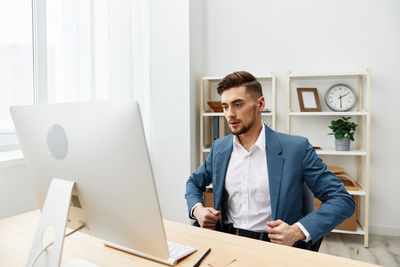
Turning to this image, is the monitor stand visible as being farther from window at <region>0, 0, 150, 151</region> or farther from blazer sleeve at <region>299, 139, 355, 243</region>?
window at <region>0, 0, 150, 151</region>

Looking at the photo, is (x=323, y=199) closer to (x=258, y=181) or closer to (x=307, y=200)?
(x=307, y=200)

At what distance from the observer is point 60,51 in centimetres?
212

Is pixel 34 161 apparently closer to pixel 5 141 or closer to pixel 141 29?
pixel 5 141

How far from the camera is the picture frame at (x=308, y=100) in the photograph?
2.91 m

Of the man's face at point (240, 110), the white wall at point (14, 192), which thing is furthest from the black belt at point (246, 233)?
the white wall at point (14, 192)

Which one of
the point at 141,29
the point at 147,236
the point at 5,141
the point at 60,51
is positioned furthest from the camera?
the point at 141,29

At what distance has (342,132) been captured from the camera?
2.73 metres

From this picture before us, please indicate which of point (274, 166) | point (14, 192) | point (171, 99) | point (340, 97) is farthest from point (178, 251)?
point (340, 97)

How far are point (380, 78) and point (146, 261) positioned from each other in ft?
9.44

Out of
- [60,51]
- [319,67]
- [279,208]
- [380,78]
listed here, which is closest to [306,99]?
[319,67]

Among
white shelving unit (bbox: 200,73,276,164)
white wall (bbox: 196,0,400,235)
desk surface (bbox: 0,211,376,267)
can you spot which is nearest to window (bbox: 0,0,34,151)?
desk surface (bbox: 0,211,376,267)

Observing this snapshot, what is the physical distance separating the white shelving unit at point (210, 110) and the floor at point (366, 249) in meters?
1.20

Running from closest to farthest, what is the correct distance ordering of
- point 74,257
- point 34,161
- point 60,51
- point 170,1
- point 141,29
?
point 34,161, point 74,257, point 60,51, point 141,29, point 170,1

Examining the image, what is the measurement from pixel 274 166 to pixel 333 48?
2.11 m
